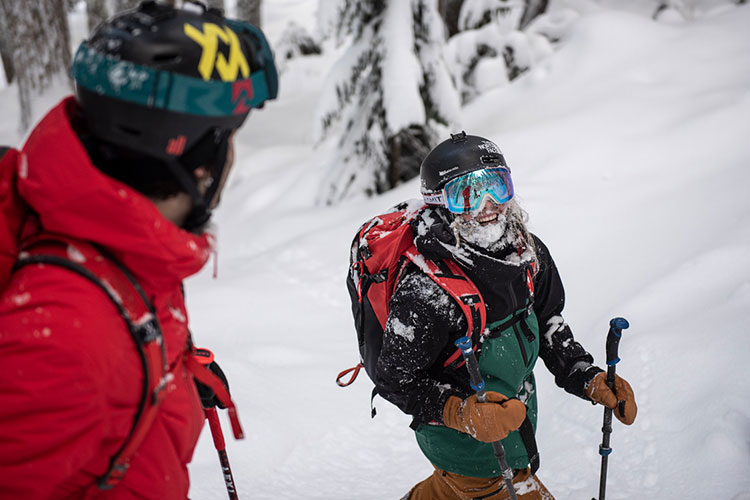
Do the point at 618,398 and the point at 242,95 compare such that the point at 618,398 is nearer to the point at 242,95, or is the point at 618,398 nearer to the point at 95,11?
the point at 242,95

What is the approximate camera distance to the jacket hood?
125cm

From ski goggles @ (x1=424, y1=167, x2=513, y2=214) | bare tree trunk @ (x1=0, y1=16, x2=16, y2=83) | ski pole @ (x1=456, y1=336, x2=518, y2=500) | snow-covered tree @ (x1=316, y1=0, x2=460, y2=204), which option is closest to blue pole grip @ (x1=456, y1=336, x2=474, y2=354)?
ski pole @ (x1=456, y1=336, x2=518, y2=500)

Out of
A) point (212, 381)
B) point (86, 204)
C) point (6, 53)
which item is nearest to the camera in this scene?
point (86, 204)

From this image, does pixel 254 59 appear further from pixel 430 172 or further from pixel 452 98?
pixel 452 98

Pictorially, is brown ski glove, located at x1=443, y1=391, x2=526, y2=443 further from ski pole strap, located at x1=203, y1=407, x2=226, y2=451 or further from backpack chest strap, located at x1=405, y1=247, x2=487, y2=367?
ski pole strap, located at x1=203, y1=407, x2=226, y2=451

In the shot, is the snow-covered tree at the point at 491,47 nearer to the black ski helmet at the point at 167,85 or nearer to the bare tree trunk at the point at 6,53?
the black ski helmet at the point at 167,85

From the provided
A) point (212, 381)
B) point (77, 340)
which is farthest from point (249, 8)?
point (77, 340)

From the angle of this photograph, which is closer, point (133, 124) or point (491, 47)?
point (133, 124)

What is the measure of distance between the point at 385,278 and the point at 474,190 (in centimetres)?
53

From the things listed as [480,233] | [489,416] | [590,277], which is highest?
[480,233]

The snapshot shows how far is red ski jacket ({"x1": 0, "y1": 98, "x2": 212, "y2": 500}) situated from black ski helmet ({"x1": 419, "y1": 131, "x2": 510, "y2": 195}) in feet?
4.29

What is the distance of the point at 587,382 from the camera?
262cm

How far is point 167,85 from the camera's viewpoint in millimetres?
1385

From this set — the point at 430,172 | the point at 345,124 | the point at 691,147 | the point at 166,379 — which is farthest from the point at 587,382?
the point at 345,124
